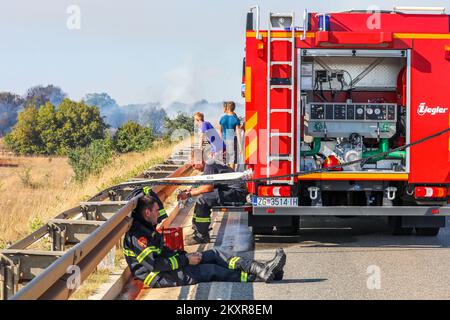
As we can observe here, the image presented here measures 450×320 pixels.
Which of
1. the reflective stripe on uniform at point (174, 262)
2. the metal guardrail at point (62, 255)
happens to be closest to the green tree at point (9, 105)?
the metal guardrail at point (62, 255)

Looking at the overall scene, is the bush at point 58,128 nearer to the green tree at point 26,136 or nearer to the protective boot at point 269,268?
the green tree at point 26,136

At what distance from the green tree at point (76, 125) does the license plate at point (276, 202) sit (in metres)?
63.3

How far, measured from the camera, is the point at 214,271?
7434 mm

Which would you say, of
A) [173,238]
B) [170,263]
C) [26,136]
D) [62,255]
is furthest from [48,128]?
[62,255]

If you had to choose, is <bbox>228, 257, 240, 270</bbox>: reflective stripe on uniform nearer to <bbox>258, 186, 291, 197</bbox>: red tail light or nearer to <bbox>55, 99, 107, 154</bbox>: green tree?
<bbox>258, 186, 291, 197</bbox>: red tail light

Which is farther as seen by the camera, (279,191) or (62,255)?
(279,191)

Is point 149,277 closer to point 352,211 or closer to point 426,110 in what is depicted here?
point 352,211

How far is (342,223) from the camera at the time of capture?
12.0 m

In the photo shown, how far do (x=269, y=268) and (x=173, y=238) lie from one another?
1568 millimetres

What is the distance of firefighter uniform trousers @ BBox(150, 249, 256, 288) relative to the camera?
23.8 ft

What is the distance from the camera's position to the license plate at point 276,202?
32.0 ft

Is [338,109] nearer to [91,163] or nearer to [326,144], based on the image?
[326,144]
